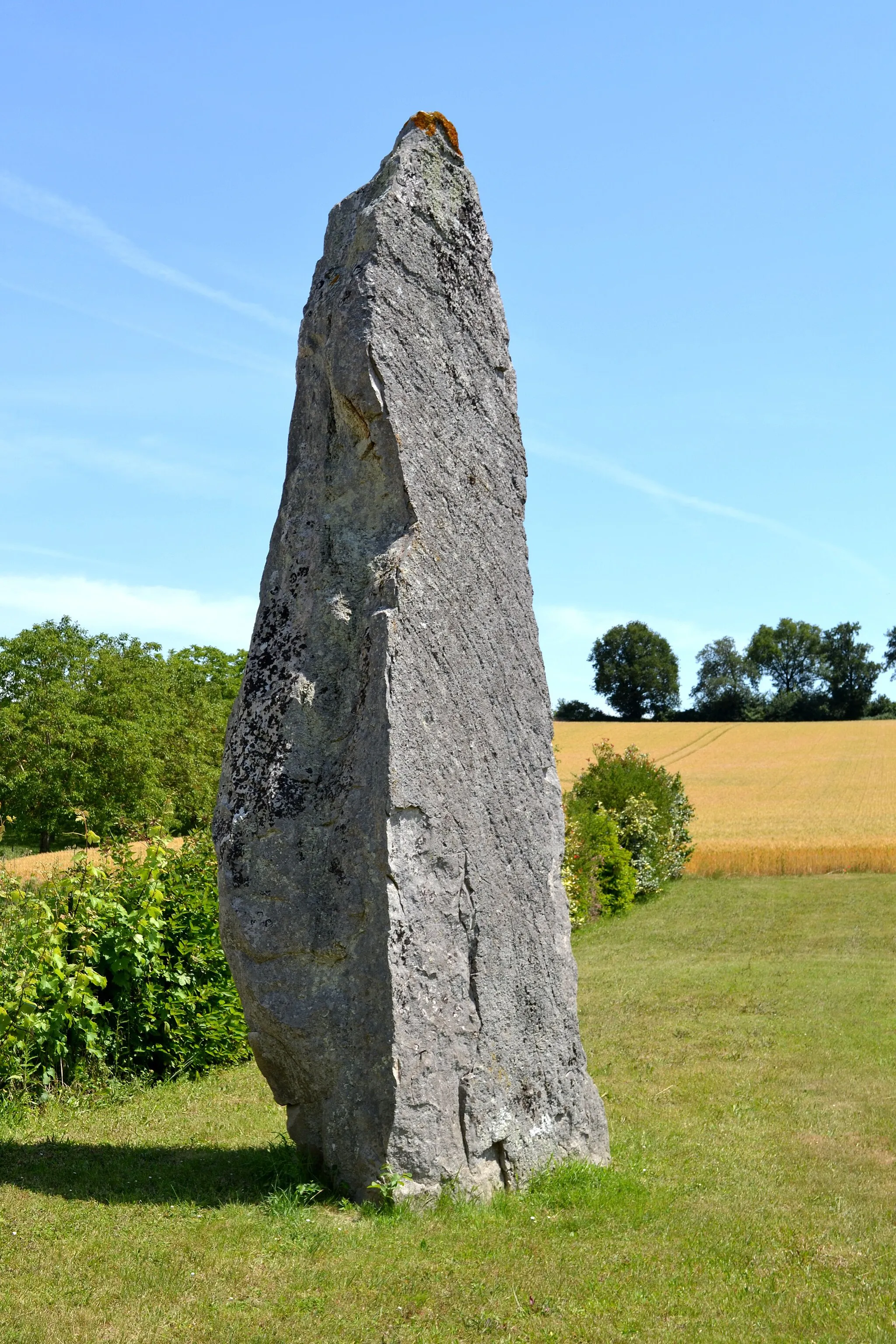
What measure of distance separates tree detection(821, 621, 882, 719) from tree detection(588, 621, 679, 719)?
1201 cm

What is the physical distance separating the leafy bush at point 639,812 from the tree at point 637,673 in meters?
61.1

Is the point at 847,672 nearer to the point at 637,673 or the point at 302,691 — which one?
the point at 637,673

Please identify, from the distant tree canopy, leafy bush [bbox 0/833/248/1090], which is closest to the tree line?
the distant tree canopy

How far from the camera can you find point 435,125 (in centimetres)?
774

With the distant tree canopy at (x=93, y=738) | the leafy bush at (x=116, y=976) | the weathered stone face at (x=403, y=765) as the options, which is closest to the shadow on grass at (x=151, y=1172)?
the weathered stone face at (x=403, y=765)

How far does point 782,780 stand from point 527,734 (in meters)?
46.2

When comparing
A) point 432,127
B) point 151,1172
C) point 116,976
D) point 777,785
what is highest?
point 432,127

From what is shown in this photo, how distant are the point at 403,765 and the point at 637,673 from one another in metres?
88.0

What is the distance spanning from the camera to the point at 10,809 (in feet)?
120

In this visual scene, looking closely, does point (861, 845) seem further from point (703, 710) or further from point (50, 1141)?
point (703, 710)

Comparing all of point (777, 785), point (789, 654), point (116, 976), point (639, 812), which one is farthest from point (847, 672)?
point (116, 976)

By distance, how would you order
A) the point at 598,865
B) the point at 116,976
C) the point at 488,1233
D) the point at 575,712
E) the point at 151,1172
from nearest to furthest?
the point at 488,1233 < the point at 151,1172 < the point at 116,976 < the point at 598,865 < the point at 575,712

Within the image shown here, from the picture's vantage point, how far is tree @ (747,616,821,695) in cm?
9312

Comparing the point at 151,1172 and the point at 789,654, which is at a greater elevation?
the point at 789,654
